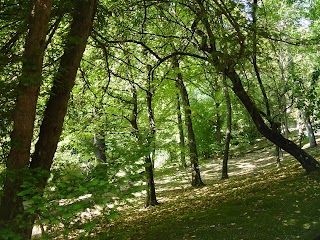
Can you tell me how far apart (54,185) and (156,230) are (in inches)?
174

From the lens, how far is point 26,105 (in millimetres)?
3949

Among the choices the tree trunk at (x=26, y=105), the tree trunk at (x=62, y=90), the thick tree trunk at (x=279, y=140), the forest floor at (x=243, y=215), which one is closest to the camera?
the tree trunk at (x=26, y=105)

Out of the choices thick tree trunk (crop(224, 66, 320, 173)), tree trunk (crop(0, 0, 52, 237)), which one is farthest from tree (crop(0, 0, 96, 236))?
thick tree trunk (crop(224, 66, 320, 173))

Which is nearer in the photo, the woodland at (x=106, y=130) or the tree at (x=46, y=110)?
the woodland at (x=106, y=130)

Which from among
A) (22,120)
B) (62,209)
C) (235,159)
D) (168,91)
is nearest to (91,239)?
(62,209)

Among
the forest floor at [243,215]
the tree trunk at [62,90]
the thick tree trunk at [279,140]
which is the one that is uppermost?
the tree trunk at [62,90]

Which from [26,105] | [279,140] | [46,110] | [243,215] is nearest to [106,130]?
[243,215]

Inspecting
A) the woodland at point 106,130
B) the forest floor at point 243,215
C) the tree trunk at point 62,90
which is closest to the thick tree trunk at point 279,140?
the woodland at point 106,130

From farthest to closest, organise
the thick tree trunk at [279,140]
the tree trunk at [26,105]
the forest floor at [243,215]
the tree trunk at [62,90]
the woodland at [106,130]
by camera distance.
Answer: the thick tree trunk at [279,140] → the forest floor at [243,215] → the tree trunk at [62,90] → the tree trunk at [26,105] → the woodland at [106,130]

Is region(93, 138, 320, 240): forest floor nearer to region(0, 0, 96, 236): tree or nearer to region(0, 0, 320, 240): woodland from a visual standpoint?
region(0, 0, 320, 240): woodland

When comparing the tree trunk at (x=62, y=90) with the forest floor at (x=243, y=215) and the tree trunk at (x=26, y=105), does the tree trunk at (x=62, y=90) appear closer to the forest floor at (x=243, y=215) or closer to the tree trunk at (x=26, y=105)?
the tree trunk at (x=26, y=105)

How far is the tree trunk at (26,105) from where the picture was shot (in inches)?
150

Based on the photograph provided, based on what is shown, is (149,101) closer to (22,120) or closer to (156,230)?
(156,230)

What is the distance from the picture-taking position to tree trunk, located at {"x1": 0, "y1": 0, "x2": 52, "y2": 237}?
3811mm
